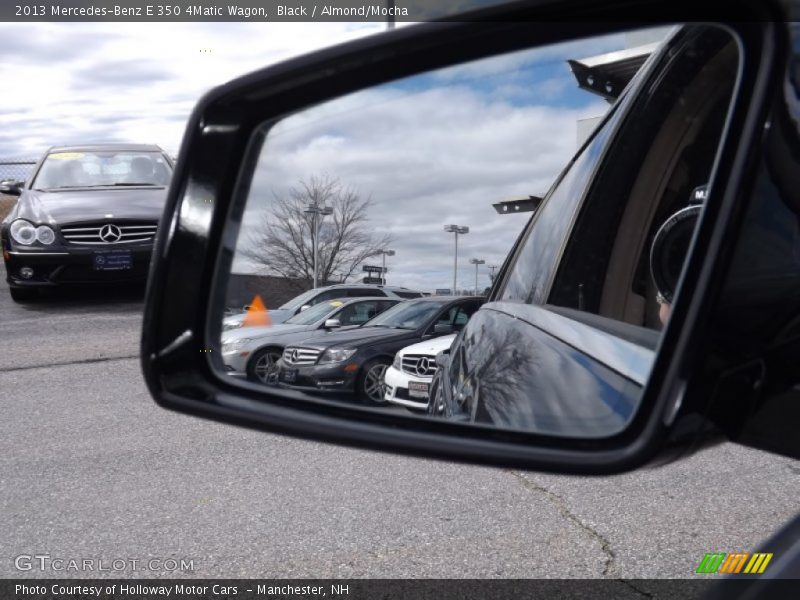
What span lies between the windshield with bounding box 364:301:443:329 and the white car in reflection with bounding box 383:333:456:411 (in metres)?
0.06

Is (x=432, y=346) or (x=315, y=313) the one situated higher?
(x=315, y=313)

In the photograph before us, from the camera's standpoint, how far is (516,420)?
117cm

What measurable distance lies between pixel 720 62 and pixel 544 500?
3.47 metres

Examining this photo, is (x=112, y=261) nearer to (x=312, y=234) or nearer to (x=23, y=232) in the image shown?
(x=23, y=232)

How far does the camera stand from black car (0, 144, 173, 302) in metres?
9.33

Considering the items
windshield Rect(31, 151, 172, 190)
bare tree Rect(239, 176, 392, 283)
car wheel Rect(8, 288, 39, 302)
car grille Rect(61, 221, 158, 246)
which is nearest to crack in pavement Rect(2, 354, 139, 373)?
car grille Rect(61, 221, 158, 246)

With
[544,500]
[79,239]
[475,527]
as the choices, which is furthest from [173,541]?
[79,239]

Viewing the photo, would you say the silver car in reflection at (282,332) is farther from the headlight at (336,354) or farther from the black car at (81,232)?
the black car at (81,232)

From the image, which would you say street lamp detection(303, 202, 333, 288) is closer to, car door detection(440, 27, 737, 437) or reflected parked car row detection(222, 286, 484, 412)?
reflected parked car row detection(222, 286, 484, 412)

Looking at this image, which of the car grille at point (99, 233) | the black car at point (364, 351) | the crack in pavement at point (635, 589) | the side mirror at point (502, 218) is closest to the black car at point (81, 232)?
the car grille at point (99, 233)

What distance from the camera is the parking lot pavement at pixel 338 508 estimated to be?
3.54 m

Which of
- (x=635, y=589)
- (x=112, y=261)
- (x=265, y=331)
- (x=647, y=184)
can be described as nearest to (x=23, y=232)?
(x=112, y=261)

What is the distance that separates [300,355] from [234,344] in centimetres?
11

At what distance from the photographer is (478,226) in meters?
1.38
